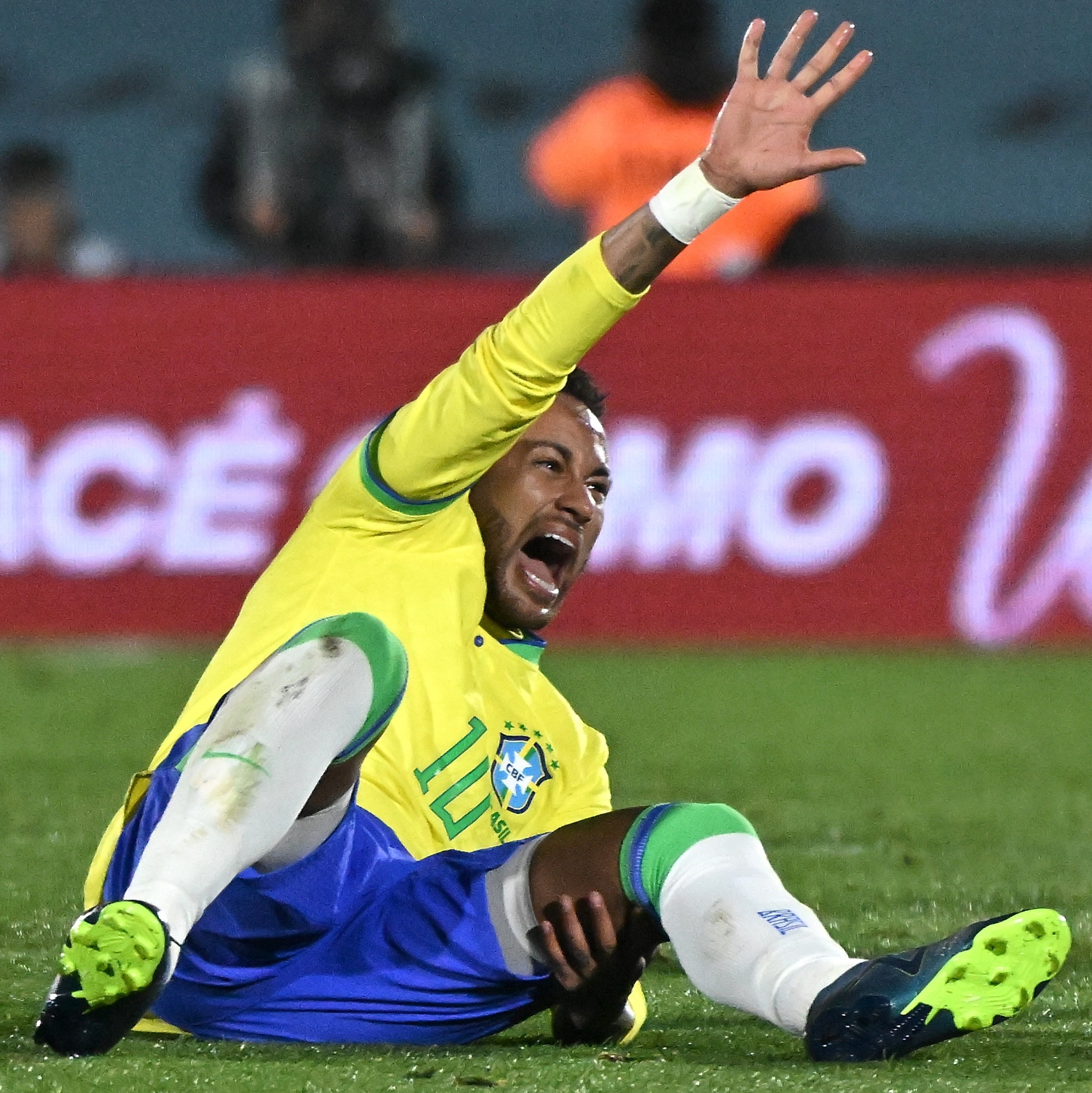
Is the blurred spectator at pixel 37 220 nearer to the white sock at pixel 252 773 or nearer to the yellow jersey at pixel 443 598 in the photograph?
the yellow jersey at pixel 443 598

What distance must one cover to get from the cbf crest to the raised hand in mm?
781

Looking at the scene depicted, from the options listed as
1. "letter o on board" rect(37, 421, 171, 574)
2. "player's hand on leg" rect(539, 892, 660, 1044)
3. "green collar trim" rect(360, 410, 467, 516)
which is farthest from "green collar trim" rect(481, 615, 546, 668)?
"letter o on board" rect(37, 421, 171, 574)

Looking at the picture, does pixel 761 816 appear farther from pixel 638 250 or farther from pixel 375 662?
pixel 375 662

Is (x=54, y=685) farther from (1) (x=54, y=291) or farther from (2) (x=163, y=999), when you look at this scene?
(2) (x=163, y=999)

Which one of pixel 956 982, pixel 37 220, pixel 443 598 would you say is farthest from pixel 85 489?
pixel 956 982

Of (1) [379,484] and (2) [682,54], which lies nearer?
(1) [379,484]

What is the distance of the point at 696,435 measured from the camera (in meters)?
8.46

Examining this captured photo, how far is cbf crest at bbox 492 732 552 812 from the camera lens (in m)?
3.13

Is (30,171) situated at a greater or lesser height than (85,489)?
greater

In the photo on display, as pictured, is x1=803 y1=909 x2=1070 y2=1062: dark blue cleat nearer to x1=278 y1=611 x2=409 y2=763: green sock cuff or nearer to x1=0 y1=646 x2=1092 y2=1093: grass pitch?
x1=0 y1=646 x2=1092 y2=1093: grass pitch

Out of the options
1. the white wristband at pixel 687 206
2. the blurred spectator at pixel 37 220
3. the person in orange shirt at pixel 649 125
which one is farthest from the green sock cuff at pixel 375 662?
the blurred spectator at pixel 37 220

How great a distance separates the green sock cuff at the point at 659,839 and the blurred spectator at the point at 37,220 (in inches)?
265

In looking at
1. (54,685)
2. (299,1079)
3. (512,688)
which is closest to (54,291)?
(54,685)

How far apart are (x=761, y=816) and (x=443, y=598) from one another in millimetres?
2263
